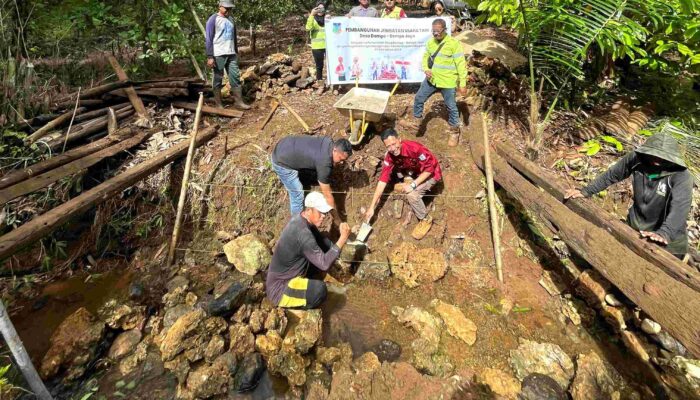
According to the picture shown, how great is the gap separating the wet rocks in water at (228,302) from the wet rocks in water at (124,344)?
982mm

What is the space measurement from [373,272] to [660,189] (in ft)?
12.0

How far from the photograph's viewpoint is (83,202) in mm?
4535

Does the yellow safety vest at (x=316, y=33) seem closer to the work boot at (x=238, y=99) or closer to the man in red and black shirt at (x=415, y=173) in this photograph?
the work boot at (x=238, y=99)

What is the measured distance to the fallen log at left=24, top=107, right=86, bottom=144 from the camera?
556 centimetres

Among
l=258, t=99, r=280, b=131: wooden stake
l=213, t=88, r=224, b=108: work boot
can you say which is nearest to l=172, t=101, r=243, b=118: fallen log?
l=213, t=88, r=224, b=108: work boot

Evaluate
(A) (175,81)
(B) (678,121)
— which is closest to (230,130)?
(A) (175,81)

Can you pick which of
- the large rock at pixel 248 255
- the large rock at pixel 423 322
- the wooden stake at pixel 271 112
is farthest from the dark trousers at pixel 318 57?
the large rock at pixel 423 322

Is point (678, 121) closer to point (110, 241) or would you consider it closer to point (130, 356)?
point (130, 356)

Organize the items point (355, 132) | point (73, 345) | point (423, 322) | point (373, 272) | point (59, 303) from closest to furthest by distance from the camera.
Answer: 1. point (73, 345)
2. point (423, 322)
3. point (59, 303)
4. point (373, 272)
5. point (355, 132)

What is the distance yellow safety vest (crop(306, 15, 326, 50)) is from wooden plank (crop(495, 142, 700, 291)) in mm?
4736

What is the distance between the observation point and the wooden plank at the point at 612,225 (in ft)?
9.52

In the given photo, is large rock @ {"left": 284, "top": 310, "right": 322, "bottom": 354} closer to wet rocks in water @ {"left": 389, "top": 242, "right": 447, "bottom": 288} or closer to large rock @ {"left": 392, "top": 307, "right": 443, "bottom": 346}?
large rock @ {"left": 392, "top": 307, "right": 443, "bottom": 346}

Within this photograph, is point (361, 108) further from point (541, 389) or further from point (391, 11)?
point (541, 389)

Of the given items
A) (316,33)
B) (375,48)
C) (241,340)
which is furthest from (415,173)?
(316,33)
